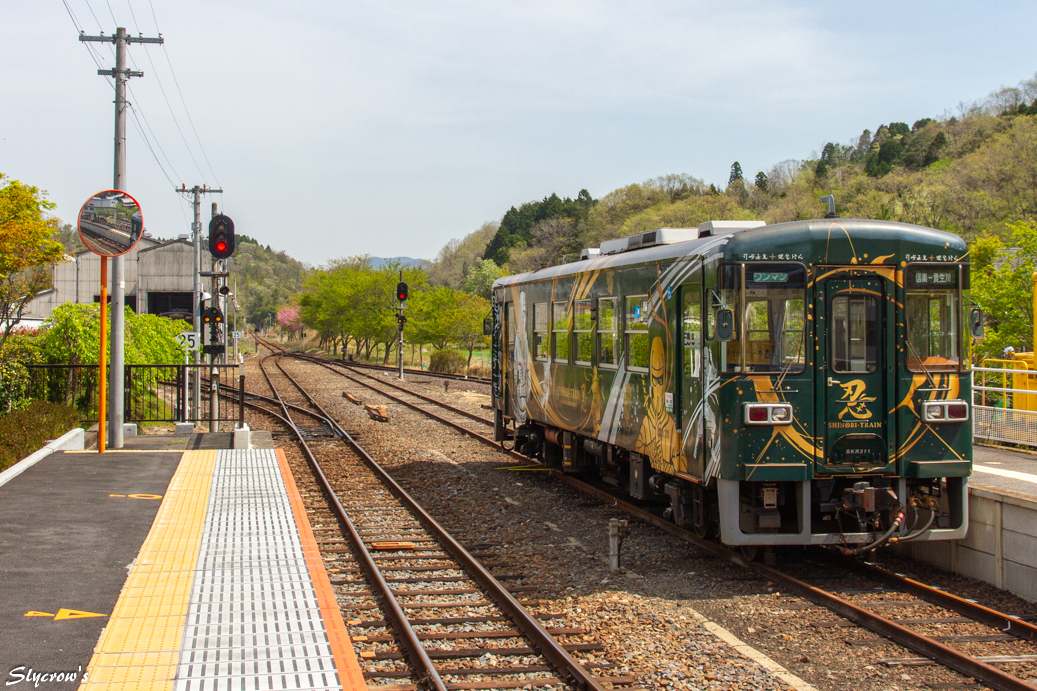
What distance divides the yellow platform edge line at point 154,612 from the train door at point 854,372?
221 inches

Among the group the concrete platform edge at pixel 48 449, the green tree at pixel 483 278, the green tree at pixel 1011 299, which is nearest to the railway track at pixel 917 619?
the concrete platform edge at pixel 48 449

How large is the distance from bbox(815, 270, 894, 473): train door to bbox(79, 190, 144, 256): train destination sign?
892 centimetres

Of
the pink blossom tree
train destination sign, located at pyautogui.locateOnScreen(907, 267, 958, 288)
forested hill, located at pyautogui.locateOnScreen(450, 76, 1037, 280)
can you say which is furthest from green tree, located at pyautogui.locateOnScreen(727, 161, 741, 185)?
train destination sign, located at pyautogui.locateOnScreen(907, 267, 958, 288)

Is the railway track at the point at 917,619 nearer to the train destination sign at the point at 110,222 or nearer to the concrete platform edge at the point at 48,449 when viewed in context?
the concrete platform edge at the point at 48,449

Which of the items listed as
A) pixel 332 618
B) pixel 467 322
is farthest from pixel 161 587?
pixel 467 322

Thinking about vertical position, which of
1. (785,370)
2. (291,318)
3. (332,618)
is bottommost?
(332,618)

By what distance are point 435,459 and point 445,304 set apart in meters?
40.4

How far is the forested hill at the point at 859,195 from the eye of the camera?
4791cm

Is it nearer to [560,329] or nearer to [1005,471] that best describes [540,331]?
[560,329]

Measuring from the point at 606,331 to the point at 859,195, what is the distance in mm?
54354

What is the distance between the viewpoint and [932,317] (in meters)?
8.45

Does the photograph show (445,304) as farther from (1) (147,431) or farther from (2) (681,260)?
(2) (681,260)

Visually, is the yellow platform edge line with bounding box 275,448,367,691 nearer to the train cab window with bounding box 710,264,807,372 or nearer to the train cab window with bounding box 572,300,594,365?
the train cab window with bounding box 710,264,807,372

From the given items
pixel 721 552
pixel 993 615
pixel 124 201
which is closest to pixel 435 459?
pixel 124 201
